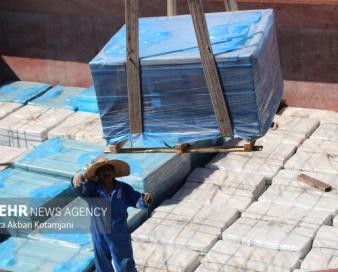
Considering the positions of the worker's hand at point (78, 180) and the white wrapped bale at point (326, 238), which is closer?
the worker's hand at point (78, 180)

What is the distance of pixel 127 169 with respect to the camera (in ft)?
31.3

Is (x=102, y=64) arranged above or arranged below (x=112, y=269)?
above

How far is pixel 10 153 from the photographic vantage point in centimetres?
1338

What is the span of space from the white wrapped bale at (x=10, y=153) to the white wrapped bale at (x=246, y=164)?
2.77 meters

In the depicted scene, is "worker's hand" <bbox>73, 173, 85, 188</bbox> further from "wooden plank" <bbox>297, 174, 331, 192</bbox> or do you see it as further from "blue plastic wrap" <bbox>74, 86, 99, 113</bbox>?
"blue plastic wrap" <bbox>74, 86, 99, 113</bbox>

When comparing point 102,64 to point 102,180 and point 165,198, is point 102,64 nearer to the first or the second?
A: point 102,180

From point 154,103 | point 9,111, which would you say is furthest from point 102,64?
point 9,111

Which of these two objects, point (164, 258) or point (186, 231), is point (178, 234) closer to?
point (186, 231)

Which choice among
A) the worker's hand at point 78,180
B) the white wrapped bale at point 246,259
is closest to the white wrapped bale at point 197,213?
the white wrapped bale at point 246,259

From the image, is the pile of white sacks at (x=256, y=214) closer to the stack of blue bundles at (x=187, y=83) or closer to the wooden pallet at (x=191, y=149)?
the wooden pallet at (x=191, y=149)

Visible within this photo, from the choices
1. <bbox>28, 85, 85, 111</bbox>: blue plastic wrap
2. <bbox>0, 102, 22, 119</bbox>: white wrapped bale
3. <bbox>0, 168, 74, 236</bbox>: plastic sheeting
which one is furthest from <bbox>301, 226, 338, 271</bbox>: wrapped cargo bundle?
<bbox>0, 102, 22, 119</bbox>: white wrapped bale

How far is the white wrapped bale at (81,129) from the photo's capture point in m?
13.8

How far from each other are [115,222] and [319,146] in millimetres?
4894

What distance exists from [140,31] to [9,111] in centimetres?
605
